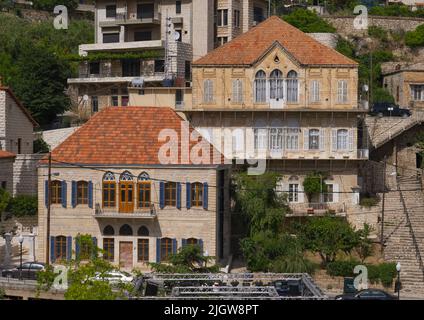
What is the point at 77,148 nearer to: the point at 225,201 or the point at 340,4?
the point at 225,201

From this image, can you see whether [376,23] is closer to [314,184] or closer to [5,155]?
[314,184]

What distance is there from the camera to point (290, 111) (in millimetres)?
51188

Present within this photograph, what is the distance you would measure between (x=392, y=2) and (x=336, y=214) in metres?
44.3

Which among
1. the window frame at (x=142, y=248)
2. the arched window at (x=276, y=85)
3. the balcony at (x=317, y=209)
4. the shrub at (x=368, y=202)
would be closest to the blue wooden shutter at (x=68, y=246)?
the window frame at (x=142, y=248)

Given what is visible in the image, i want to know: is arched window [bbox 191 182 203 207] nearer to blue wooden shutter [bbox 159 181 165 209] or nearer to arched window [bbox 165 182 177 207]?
arched window [bbox 165 182 177 207]

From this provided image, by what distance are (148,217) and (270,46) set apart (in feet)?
43.4

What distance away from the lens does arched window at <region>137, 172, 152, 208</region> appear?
144ft

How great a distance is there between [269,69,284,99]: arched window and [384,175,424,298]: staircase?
827 centimetres

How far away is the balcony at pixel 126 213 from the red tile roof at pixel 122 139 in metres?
2.18

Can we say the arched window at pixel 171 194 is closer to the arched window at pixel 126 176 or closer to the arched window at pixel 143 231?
the arched window at pixel 143 231

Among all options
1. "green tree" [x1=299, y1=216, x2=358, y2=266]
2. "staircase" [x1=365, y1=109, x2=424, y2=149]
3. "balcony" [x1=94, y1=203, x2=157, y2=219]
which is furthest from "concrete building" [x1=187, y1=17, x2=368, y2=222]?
"balcony" [x1=94, y1=203, x2=157, y2=219]

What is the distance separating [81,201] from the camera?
4462 cm

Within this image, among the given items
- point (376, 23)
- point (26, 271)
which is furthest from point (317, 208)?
point (376, 23)

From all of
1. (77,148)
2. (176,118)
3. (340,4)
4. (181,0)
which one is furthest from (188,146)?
(340,4)
